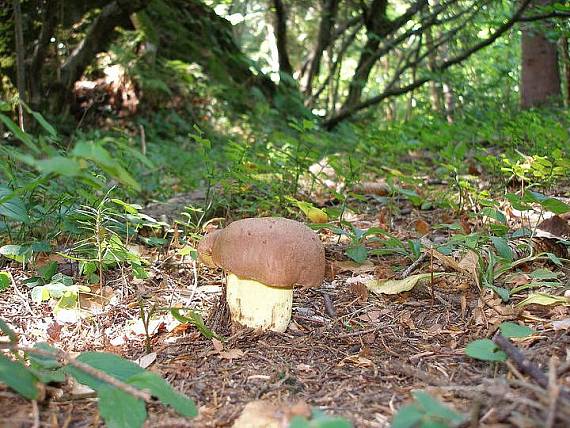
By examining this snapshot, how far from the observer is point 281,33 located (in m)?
10.8

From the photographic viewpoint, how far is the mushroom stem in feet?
7.49

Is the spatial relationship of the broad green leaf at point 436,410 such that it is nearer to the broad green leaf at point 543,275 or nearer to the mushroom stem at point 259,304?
the mushroom stem at point 259,304

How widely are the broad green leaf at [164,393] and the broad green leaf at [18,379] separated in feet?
0.94

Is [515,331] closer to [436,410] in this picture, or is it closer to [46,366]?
[436,410]

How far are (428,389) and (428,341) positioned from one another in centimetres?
54

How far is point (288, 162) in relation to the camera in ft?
14.2

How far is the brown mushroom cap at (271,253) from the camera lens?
2.08 metres

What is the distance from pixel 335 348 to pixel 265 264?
501mm

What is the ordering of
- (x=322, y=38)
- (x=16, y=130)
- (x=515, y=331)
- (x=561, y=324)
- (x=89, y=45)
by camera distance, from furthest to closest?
(x=322, y=38) < (x=89, y=45) < (x=561, y=324) < (x=515, y=331) < (x=16, y=130)

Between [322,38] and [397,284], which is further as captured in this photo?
[322,38]

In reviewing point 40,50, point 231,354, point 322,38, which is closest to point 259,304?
point 231,354

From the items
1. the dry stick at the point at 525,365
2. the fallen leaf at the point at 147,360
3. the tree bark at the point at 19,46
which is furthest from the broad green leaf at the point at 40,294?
the tree bark at the point at 19,46

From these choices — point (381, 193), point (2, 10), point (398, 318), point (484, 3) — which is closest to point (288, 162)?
point (381, 193)

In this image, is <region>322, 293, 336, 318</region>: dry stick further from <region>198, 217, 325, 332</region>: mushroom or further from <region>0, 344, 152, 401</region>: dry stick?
<region>0, 344, 152, 401</region>: dry stick
